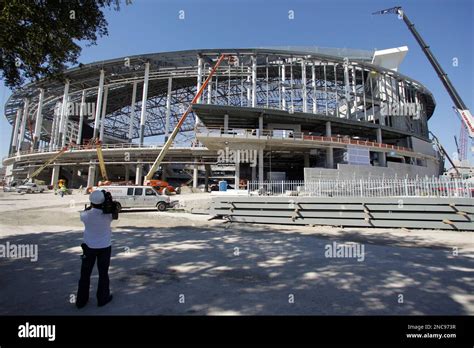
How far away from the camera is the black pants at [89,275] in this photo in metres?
3.35

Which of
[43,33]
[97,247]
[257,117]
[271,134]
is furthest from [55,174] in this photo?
[97,247]

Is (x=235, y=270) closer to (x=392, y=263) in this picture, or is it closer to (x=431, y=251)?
(x=392, y=263)

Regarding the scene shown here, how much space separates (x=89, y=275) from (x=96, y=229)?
2.19 ft

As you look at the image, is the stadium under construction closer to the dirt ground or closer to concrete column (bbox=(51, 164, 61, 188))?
concrete column (bbox=(51, 164, 61, 188))

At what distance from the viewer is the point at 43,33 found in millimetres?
6742

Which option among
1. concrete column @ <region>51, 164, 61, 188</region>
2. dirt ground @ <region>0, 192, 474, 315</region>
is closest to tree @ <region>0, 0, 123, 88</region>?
dirt ground @ <region>0, 192, 474, 315</region>

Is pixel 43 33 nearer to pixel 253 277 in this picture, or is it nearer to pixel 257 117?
pixel 253 277

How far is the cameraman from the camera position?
337 centimetres

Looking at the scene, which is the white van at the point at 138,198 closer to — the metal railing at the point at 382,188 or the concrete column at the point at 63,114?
the metal railing at the point at 382,188

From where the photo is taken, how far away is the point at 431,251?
6297 millimetres

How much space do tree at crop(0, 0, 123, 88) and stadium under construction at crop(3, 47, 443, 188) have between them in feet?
63.5

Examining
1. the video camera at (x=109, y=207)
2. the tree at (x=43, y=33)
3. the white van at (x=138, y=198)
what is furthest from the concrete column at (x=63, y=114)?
the video camera at (x=109, y=207)
